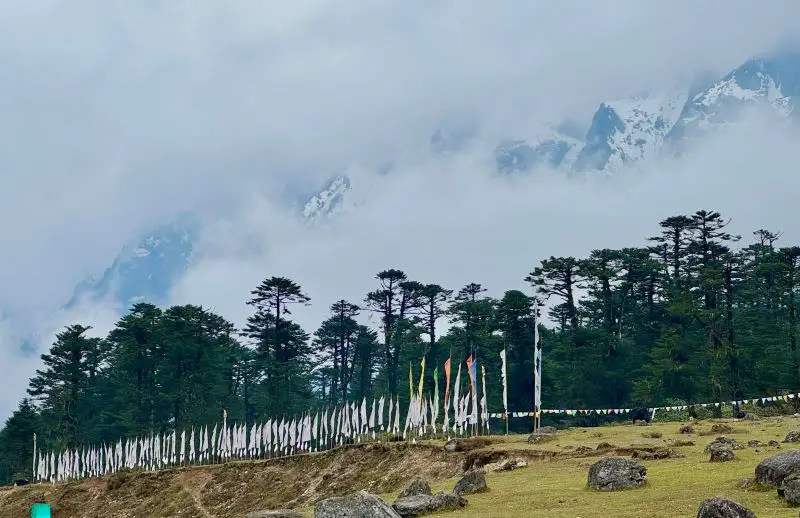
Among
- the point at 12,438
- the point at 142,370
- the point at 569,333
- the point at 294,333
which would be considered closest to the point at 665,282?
the point at 569,333

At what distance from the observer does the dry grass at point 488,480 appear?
26000 mm

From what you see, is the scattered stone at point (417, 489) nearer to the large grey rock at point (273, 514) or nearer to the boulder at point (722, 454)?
the large grey rock at point (273, 514)

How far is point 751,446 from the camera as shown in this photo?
3719cm

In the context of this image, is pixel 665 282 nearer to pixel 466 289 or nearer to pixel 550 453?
pixel 466 289

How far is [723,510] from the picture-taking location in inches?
728

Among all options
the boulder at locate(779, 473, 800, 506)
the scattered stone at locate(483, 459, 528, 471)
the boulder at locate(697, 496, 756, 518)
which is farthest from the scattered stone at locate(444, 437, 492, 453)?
the boulder at locate(697, 496, 756, 518)

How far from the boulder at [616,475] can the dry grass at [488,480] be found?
0.45m

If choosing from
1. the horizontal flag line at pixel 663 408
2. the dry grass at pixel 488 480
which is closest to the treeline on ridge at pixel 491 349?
the horizontal flag line at pixel 663 408

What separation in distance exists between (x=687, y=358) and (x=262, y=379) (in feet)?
227

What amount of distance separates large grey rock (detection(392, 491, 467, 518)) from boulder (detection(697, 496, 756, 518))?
11.9 m

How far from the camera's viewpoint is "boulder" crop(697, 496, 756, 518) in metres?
18.4

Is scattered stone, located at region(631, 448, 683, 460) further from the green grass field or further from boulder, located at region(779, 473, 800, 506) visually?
boulder, located at region(779, 473, 800, 506)

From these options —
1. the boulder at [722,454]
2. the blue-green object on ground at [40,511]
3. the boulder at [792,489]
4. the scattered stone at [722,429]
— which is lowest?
the scattered stone at [722,429]

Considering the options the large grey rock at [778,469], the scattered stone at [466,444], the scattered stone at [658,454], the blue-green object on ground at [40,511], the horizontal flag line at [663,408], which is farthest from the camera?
the horizontal flag line at [663,408]
